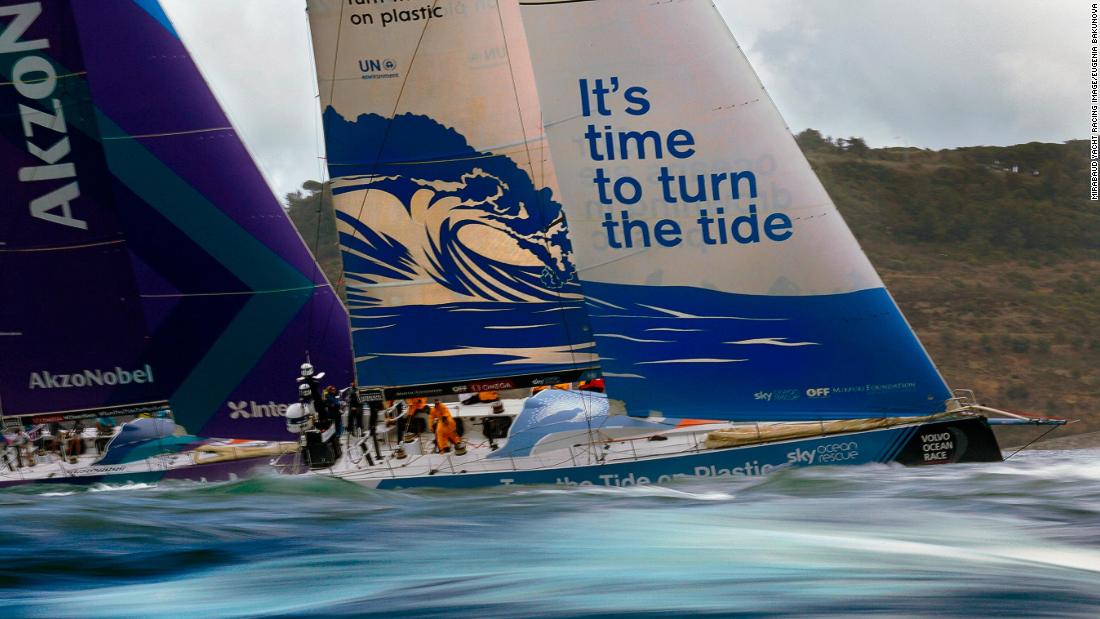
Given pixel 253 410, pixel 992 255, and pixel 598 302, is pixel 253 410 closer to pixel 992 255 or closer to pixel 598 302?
pixel 598 302

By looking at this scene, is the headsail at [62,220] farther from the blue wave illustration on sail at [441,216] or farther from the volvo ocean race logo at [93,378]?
the blue wave illustration on sail at [441,216]

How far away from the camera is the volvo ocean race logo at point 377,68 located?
15.5 metres

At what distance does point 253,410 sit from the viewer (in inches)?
709

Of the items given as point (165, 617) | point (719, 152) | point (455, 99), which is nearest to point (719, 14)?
point (719, 152)

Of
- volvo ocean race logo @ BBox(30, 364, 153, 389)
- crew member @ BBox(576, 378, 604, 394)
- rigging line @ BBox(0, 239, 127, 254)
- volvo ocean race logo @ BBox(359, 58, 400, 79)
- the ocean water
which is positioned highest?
volvo ocean race logo @ BBox(359, 58, 400, 79)

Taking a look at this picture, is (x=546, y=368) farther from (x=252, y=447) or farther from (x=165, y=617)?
(x=165, y=617)

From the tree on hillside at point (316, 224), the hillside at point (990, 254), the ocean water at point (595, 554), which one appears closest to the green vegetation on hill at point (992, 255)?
the hillside at point (990, 254)

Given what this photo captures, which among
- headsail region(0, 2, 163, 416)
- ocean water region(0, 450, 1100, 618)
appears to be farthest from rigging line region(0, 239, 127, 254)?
ocean water region(0, 450, 1100, 618)

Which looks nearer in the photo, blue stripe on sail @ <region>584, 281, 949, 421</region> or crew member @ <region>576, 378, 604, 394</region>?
blue stripe on sail @ <region>584, 281, 949, 421</region>

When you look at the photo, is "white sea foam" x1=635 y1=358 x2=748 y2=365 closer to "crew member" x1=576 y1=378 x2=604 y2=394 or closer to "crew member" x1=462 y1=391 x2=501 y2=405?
"crew member" x1=576 y1=378 x2=604 y2=394

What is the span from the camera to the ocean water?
6.17 meters

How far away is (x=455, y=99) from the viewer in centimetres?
1570

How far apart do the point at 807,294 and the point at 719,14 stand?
2.52 meters

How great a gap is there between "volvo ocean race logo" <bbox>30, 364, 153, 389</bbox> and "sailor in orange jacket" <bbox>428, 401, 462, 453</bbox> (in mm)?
5201
